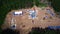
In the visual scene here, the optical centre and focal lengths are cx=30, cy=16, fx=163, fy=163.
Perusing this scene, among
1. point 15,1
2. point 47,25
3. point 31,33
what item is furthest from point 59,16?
point 15,1

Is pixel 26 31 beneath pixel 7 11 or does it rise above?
beneath

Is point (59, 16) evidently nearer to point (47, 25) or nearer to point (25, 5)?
point (47, 25)

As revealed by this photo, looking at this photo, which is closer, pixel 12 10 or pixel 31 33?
pixel 31 33

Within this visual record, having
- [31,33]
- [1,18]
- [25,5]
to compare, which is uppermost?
[25,5]

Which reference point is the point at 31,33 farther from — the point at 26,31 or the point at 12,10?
the point at 12,10

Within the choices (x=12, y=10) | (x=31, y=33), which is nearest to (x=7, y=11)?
(x=12, y=10)

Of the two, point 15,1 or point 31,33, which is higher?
point 15,1
